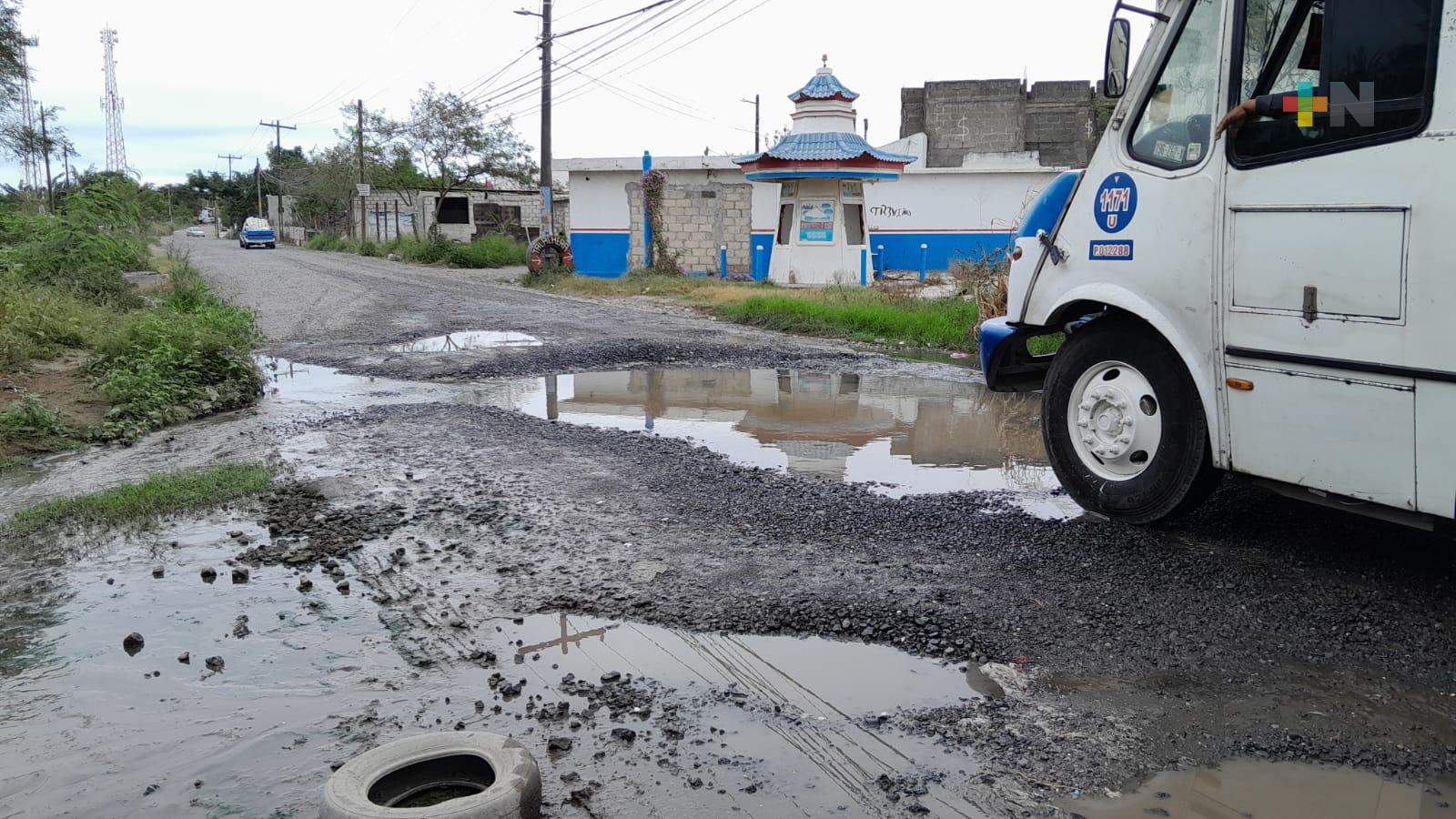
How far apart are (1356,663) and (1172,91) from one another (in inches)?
108

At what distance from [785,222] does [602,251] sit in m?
6.50

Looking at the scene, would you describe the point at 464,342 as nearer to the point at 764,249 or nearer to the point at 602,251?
the point at 764,249

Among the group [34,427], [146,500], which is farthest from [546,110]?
[146,500]

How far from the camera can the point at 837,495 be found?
623cm

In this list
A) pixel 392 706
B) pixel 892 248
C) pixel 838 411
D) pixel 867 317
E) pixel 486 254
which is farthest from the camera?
pixel 486 254

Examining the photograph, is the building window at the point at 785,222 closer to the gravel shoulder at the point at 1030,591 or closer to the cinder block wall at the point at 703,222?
the cinder block wall at the point at 703,222

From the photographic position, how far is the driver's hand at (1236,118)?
4.44m

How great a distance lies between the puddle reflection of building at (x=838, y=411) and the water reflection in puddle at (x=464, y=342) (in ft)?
8.36

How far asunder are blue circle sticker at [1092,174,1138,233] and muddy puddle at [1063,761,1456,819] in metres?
2.76

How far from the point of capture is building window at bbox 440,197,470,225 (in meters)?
47.1

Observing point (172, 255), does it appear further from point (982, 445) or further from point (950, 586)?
point (950, 586)

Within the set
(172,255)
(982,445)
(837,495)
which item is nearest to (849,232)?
(172,255)

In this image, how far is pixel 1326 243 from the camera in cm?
412

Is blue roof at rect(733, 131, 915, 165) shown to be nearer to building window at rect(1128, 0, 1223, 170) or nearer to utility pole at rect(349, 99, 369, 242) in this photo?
building window at rect(1128, 0, 1223, 170)
